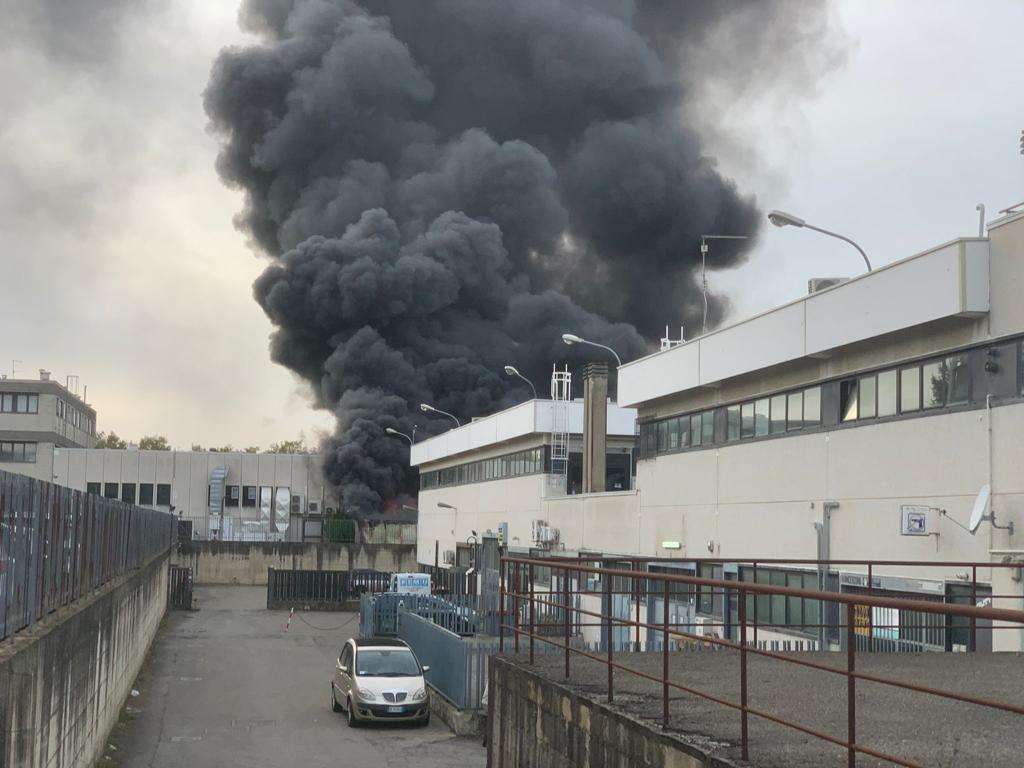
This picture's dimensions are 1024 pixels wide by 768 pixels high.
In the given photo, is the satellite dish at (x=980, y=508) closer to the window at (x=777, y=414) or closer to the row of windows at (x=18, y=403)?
the window at (x=777, y=414)

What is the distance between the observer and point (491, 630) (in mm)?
23125

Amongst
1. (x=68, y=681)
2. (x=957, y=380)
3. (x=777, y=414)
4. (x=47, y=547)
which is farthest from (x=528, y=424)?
(x=47, y=547)

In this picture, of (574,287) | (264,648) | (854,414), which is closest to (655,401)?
(854,414)

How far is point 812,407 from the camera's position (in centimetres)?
2075

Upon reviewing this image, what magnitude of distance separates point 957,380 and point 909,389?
127cm

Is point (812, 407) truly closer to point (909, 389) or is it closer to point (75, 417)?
point (909, 389)

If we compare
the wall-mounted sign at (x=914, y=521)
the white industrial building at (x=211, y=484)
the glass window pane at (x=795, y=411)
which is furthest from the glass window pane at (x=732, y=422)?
the white industrial building at (x=211, y=484)

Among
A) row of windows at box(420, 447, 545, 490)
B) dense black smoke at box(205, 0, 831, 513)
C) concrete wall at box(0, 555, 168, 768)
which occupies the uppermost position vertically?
dense black smoke at box(205, 0, 831, 513)

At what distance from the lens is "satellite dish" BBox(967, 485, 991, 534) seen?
50.2 feet

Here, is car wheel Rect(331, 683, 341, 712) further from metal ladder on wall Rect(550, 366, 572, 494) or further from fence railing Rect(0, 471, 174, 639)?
metal ladder on wall Rect(550, 366, 572, 494)

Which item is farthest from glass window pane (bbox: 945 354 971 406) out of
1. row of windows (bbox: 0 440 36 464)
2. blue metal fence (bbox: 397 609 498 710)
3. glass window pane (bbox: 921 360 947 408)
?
row of windows (bbox: 0 440 36 464)

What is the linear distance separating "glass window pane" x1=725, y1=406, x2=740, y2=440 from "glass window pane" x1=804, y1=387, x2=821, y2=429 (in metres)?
2.88

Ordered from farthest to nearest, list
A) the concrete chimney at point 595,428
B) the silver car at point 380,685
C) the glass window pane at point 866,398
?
the concrete chimney at point 595,428
the silver car at point 380,685
the glass window pane at point 866,398

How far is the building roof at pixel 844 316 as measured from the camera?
1627cm
